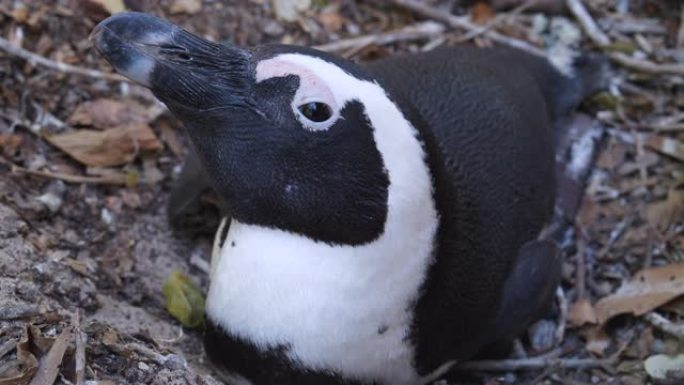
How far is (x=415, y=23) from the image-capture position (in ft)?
13.9

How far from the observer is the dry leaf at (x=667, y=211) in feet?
11.5

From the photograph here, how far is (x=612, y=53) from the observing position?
160 inches

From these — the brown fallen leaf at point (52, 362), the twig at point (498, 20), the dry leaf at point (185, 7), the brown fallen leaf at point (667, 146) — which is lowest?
the brown fallen leaf at point (667, 146)

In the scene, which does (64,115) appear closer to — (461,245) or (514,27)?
(461,245)

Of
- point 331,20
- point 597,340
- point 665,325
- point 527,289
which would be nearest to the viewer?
point 527,289

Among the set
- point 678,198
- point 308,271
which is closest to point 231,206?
point 308,271

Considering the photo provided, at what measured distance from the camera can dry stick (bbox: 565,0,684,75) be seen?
13.0ft

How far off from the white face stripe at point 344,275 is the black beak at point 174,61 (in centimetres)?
12

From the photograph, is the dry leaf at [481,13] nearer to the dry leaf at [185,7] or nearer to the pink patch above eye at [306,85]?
the dry leaf at [185,7]

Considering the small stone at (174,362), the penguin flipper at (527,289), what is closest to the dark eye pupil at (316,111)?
the small stone at (174,362)

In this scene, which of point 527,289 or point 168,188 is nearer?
point 527,289

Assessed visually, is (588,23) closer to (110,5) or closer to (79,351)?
(110,5)

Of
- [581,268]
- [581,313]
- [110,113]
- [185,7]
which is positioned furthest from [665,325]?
[185,7]

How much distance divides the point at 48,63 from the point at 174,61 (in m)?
1.28
